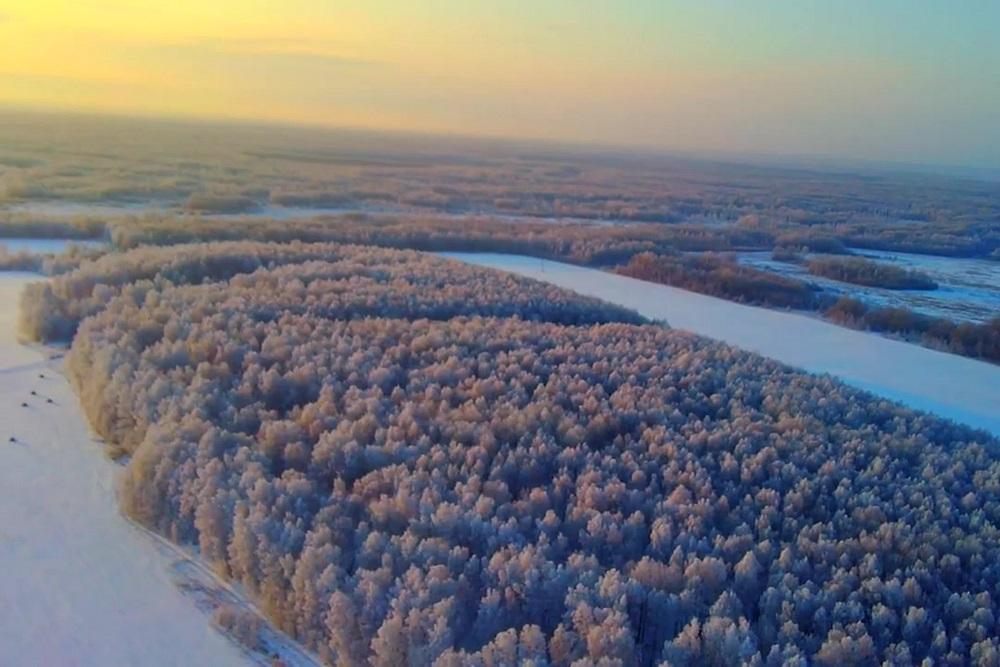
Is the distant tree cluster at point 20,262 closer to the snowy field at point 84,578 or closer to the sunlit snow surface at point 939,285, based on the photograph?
the snowy field at point 84,578

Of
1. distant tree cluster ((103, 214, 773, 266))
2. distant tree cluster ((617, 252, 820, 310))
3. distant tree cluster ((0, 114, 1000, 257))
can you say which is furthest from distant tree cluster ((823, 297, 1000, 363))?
distant tree cluster ((0, 114, 1000, 257))

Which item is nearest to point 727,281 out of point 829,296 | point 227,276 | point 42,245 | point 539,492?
point 829,296

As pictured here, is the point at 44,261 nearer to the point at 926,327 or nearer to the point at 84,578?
the point at 84,578

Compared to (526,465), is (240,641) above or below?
below

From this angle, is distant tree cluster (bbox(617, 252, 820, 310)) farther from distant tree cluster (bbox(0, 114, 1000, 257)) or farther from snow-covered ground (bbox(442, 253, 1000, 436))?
distant tree cluster (bbox(0, 114, 1000, 257))

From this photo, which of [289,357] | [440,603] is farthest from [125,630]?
[289,357]

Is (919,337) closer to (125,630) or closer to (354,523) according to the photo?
(354,523)
